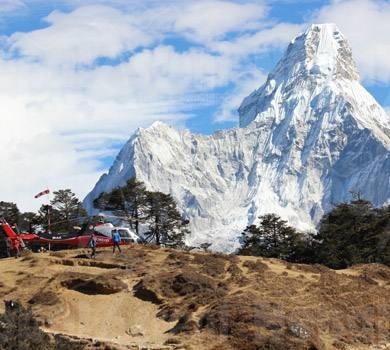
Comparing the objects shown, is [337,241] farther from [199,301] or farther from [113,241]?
[199,301]

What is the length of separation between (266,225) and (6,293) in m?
48.7

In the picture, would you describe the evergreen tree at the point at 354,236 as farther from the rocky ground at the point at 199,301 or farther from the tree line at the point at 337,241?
the rocky ground at the point at 199,301

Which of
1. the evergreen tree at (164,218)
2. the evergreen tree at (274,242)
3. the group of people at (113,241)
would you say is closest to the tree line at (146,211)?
the evergreen tree at (164,218)

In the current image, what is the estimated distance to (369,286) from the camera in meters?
49.6

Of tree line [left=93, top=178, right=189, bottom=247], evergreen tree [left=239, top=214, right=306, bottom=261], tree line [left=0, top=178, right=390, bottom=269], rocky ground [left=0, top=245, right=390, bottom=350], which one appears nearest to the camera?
rocky ground [left=0, top=245, right=390, bottom=350]

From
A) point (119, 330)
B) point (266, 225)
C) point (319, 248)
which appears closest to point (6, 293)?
point (119, 330)

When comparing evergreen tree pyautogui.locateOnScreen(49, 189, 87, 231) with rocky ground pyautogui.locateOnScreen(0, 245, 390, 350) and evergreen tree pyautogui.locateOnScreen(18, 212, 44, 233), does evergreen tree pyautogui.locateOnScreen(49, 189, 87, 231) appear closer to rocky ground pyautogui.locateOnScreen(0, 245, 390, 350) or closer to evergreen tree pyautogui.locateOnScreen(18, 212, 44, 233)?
evergreen tree pyautogui.locateOnScreen(18, 212, 44, 233)

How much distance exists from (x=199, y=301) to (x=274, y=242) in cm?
4666

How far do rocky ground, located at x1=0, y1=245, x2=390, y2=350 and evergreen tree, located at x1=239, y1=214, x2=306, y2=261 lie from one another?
31879 mm

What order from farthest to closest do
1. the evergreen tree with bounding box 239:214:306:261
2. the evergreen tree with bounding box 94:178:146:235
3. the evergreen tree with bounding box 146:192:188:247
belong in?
the evergreen tree with bounding box 94:178:146:235
the evergreen tree with bounding box 146:192:188:247
the evergreen tree with bounding box 239:214:306:261

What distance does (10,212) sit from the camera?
9869cm

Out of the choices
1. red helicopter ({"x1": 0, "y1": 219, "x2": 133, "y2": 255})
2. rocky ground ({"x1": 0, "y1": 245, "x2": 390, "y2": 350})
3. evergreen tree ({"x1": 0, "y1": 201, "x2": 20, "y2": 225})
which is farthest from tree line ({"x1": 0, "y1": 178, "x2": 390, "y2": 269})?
rocky ground ({"x1": 0, "y1": 245, "x2": 390, "y2": 350})

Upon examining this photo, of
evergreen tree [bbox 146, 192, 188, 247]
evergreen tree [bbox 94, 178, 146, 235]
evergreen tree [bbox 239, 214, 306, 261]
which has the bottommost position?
evergreen tree [bbox 239, 214, 306, 261]

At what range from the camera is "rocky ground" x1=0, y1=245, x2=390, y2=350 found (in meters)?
41.1
